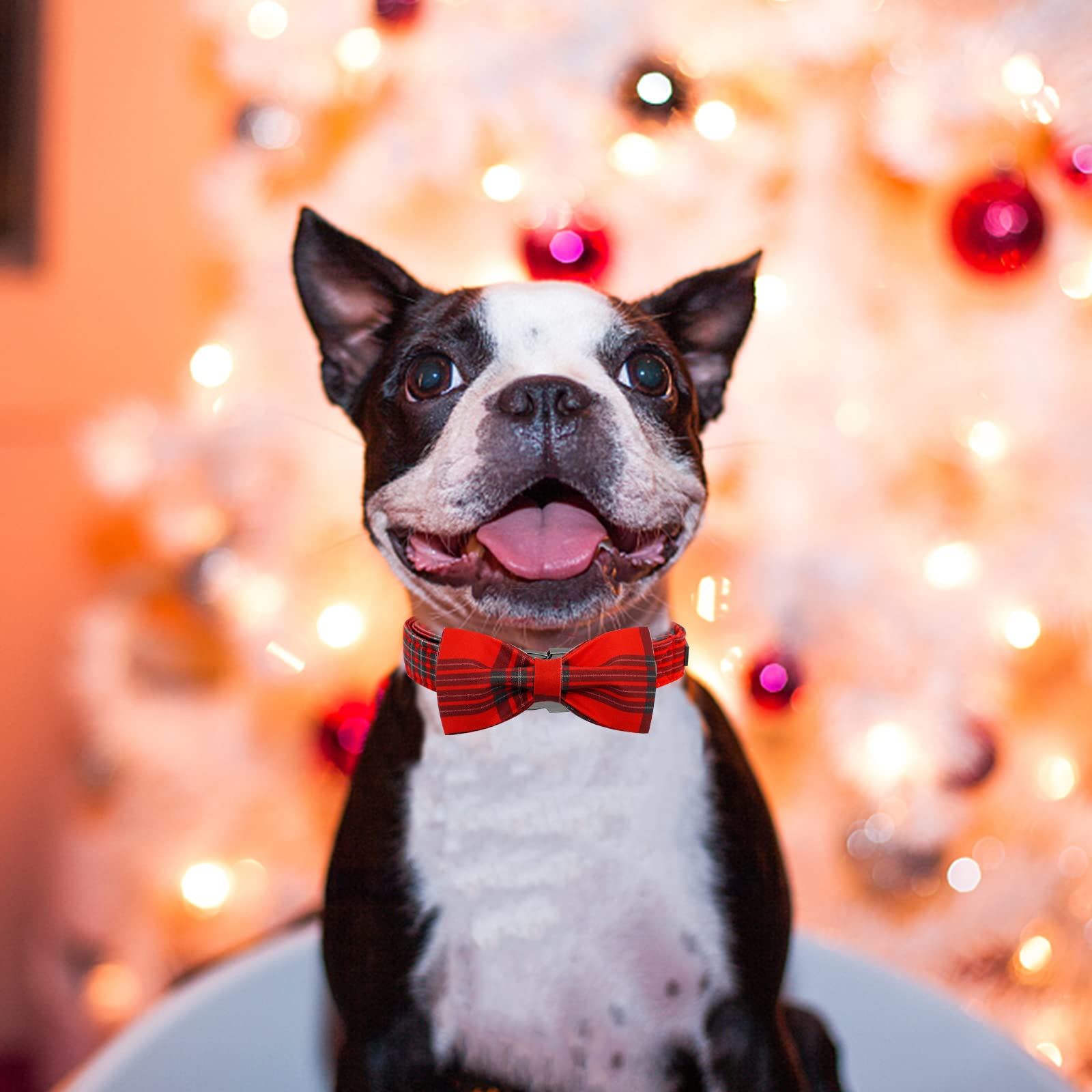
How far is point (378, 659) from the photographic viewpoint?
3.52ft

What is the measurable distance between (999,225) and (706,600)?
879 millimetres

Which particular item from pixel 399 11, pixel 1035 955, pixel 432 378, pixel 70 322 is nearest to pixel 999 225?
pixel 399 11

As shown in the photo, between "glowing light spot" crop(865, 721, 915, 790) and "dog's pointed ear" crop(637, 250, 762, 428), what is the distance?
0.80 metres

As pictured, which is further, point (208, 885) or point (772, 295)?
point (208, 885)

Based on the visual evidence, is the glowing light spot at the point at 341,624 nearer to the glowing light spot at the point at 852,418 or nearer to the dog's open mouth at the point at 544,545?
the dog's open mouth at the point at 544,545

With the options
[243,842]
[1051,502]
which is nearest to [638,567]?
[1051,502]

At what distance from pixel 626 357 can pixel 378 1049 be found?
1.81 ft

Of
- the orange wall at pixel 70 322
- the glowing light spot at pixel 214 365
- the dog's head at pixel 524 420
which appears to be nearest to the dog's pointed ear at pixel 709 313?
the dog's head at pixel 524 420

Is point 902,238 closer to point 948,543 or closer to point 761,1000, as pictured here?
point 948,543

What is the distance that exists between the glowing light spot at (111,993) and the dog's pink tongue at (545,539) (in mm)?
1592

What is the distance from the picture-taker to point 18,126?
2.05 metres

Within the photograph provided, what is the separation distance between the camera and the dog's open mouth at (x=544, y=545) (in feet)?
2.21

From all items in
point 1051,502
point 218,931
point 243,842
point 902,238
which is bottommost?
point 218,931

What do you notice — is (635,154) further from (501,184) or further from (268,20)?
(268,20)
